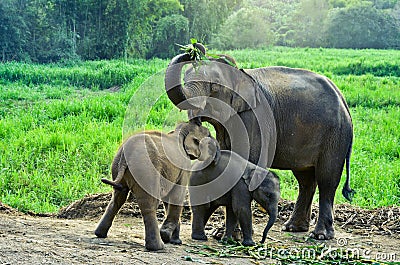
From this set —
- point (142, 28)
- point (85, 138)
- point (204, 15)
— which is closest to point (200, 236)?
point (85, 138)

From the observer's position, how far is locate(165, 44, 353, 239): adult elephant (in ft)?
19.0

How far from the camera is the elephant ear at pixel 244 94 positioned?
19.5 ft

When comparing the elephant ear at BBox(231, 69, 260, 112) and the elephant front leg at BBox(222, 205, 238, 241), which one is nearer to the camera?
the elephant front leg at BBox(222, 205, 238, 241)

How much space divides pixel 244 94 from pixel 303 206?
151 cm

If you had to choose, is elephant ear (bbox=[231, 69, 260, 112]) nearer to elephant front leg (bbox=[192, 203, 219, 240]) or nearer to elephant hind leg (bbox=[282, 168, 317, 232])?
elephant front leg (bbox=[192, 203, 219, 240])

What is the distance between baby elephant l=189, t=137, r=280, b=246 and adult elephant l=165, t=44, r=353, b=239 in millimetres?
360

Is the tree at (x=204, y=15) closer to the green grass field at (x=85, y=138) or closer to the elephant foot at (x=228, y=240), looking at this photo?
the green grass field at (x=85, y=138)

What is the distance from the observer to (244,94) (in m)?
5.95

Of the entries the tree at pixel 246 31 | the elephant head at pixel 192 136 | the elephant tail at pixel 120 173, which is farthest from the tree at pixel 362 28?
the elephant tail at pixel 120 173

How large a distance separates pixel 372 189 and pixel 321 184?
3.08 meters

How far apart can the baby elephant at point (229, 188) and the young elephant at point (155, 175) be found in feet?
0.44

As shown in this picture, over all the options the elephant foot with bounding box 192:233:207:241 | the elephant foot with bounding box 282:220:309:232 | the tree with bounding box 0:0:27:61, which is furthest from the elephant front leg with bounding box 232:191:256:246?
the tree with bounding box 0:0:27:61

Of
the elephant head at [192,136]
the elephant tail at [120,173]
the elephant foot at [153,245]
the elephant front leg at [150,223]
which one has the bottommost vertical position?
the elephant foot at [153,245]

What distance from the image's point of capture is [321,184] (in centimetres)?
645
